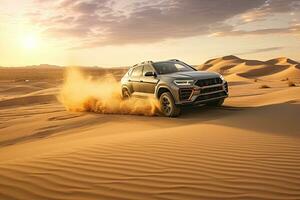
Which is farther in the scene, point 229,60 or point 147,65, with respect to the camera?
point 229,60

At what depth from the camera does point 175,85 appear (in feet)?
34.1

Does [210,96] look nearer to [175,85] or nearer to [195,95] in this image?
[195,95]

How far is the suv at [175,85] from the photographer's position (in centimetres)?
1029

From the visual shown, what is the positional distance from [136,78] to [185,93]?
8.05 feet

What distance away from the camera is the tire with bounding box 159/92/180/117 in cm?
1053

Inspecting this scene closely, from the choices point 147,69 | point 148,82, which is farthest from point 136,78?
point 148,82

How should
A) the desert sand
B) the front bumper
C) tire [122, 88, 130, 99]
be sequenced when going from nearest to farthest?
the desert sand, the front bumper, tire [122, 88, 130, 99]

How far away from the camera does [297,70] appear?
153 ft

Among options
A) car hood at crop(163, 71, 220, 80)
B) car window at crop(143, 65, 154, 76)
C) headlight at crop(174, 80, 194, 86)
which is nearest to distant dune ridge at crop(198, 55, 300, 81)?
car window at crop(143, 65, 154, 76)

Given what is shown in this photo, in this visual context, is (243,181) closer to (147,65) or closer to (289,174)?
(289,174)

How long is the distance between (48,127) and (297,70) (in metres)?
42.0

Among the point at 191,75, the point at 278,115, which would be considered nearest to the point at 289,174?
the point at 278,115

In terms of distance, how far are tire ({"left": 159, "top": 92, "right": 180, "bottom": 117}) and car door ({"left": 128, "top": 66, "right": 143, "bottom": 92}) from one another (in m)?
1.41

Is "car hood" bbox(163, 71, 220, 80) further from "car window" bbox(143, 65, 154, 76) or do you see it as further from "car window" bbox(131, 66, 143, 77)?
"car window" bbox(131, 66, 143, 77)
